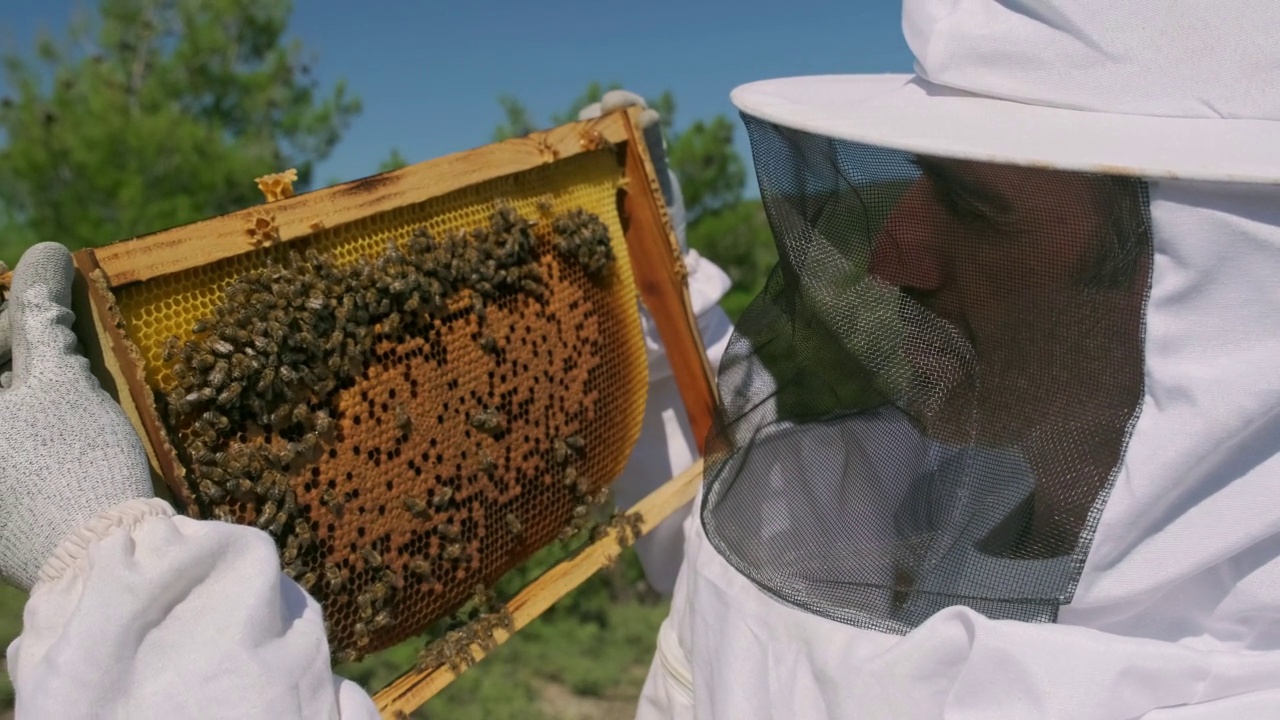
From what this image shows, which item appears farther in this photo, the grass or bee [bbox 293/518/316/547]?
the grass

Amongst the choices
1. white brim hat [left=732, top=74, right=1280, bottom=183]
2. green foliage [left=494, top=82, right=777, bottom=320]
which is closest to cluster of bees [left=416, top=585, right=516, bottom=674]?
white brim hat [left=732, top=74, right=1280, bottom=183]

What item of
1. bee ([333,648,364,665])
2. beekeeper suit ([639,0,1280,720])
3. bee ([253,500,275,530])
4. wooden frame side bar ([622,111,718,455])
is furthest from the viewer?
wooden frame side bar ([622,111,718,455])

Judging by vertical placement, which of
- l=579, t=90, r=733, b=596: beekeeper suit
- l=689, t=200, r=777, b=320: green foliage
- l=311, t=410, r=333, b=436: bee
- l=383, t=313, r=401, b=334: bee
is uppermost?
l=383, t=313, r=401, b=334: bee

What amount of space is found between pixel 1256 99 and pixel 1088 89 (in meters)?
0.18

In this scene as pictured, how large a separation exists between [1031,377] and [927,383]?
15 centimetres

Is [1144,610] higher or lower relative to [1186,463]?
lower

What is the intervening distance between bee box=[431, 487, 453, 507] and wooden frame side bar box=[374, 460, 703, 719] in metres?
0.26

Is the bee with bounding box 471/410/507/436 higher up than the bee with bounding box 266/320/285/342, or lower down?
lower down

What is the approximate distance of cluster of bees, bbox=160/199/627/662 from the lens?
1.30m

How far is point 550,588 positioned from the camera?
1.71m

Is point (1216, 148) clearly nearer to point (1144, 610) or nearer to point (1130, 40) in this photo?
point (1130, 40)

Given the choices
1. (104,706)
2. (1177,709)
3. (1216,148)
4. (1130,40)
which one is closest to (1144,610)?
(1177,709)

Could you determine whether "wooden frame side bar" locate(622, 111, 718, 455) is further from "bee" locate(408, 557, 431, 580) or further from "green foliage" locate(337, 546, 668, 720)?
"green foliage" locate(337, 546, 668, 720)

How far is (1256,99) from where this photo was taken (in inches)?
41.6
